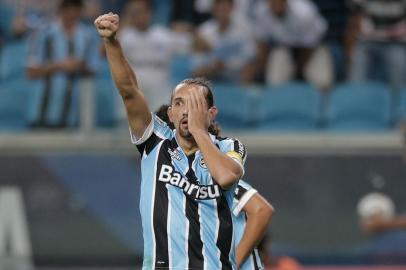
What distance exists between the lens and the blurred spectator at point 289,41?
35.6 feet

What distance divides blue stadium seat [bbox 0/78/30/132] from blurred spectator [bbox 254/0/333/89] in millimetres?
2284

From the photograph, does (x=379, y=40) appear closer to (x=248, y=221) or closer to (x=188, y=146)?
(x=248, y=221)

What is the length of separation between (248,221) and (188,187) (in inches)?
35.4

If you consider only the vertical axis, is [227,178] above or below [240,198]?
above

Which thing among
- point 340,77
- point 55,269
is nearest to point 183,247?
point 55,269

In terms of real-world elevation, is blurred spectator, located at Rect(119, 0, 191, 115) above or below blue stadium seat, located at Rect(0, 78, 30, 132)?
above

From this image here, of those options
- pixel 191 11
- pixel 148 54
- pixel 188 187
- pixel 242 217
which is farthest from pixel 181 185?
pixel 191 11

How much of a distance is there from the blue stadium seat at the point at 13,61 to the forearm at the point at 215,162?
6.15m

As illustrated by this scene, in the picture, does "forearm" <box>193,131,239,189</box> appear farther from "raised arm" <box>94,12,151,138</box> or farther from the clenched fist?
the clenched fist

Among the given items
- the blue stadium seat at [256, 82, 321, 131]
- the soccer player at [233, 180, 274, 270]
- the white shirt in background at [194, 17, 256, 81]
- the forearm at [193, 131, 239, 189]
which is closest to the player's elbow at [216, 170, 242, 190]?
the forearm at [193, 131, 239, 189]

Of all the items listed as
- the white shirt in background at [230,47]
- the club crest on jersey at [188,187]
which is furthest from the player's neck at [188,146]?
the white shirt in background at [230,47]

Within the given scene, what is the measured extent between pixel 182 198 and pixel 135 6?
5861 mm

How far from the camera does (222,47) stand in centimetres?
1062

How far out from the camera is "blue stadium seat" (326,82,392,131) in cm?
1086
